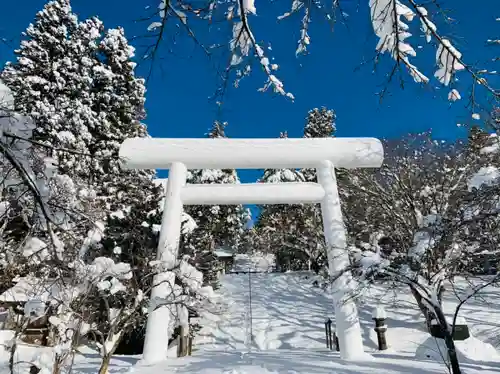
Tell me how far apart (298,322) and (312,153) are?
7.96 m

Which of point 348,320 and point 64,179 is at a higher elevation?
point 64,179

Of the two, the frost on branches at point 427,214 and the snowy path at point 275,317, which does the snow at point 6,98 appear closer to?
the frost on branches at point 427,214

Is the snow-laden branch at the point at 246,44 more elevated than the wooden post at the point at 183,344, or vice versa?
the snow-laden branch at the point at 246,44

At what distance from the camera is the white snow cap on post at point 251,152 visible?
7.21 m

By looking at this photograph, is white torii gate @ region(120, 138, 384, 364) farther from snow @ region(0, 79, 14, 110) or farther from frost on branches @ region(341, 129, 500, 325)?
snow @ region(0, 79, 14, 110)

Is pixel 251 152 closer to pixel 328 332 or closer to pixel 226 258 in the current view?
pixel 328 332

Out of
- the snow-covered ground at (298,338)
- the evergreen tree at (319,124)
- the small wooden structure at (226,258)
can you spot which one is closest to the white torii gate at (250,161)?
the snow-covered ground at (298,338)

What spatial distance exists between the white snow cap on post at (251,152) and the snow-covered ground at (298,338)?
142 inches

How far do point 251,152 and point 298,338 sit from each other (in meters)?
7.24

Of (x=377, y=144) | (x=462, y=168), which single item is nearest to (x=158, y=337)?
(x=377, y=144)

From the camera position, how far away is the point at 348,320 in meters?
6.21

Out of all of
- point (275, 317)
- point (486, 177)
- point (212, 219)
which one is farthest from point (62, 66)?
point (486, 177)

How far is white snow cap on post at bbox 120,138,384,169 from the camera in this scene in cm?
721

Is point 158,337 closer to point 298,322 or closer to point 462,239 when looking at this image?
point 462,239
